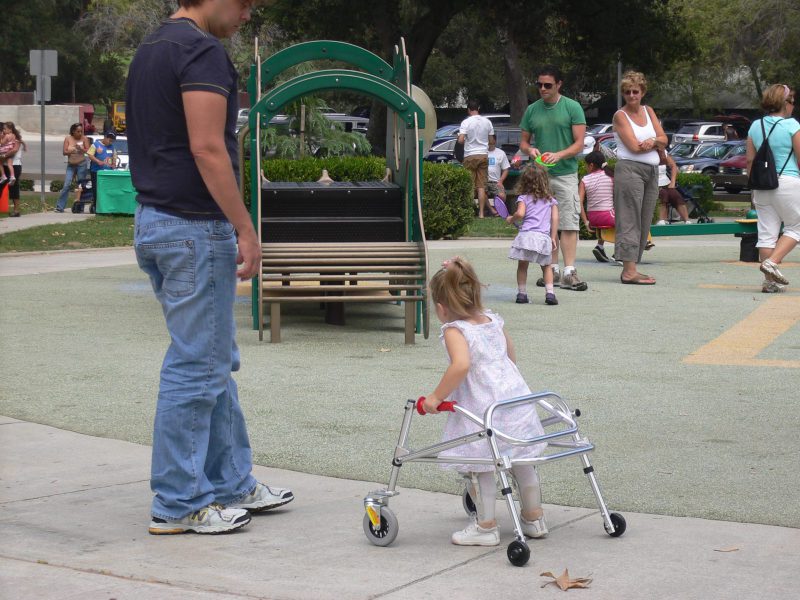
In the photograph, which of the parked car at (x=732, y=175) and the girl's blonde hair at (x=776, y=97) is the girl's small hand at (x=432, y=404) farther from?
the parked car at (x=732, y=175)

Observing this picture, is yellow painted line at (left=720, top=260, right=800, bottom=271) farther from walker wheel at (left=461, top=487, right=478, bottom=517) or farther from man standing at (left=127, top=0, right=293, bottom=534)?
man standing at (left=127, top=0, right=293, bottom=534)

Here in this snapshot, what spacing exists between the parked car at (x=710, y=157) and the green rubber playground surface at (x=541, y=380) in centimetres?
2466

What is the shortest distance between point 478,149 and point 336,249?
14.4 m

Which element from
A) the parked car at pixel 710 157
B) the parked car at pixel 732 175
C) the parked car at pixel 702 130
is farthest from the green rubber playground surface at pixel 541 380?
the parked car at pixel 702 130

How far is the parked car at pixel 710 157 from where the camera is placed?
3625cm

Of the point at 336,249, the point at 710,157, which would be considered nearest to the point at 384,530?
the point at 336,249

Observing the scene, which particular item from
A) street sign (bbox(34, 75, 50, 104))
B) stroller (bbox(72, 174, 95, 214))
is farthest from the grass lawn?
street sign (bbox(34, 75, 50, 104))

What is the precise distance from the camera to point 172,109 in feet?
14.6

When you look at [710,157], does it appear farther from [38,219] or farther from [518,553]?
[518,553]

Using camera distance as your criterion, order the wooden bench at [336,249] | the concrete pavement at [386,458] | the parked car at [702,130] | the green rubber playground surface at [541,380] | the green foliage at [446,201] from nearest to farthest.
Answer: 1. the concrete pavement at [386,458]
2. the green rubber playground surface at [541,380]
3. the wooden bench at [336,249]
4. the green foliage at [446,201]
5. the parked car at [702,130]

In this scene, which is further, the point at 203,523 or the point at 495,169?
the point at 495,169

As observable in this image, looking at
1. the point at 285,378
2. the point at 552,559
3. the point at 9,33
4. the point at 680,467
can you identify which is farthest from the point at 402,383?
the point at 9,33

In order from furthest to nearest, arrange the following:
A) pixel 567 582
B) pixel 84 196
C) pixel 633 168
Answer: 1. pixel 84 196
2. pixel 633 168
3. pixel 567 582

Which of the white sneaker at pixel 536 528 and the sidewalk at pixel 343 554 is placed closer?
the sidewalk at pixel 343 554
